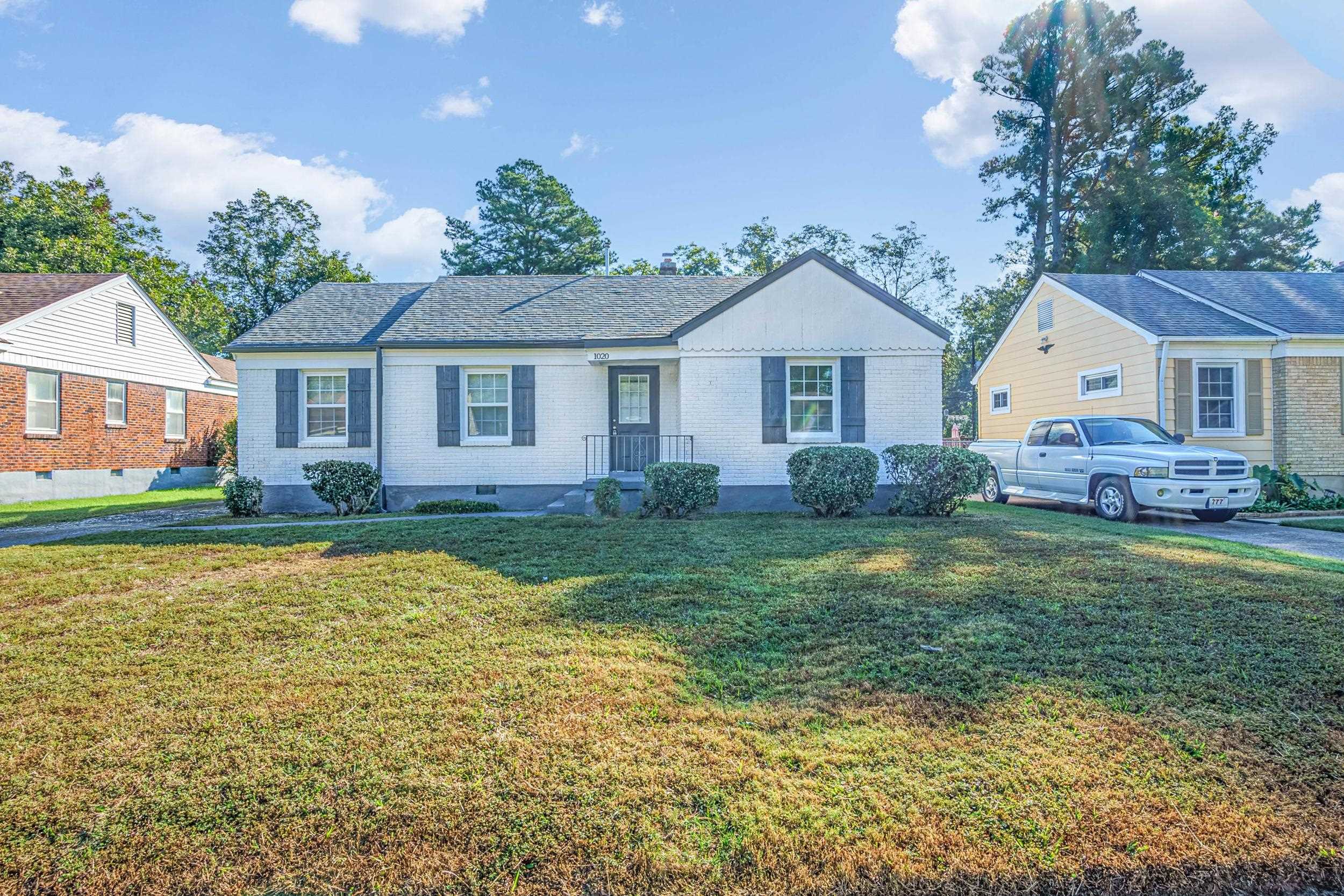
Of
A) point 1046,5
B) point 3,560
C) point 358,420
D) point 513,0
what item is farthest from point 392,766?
point 1046,5

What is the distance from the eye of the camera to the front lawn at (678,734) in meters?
2.14

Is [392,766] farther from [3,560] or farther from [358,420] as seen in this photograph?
[358,420]

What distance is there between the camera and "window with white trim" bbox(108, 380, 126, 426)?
53.5ft

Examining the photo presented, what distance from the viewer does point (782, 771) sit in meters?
2.61

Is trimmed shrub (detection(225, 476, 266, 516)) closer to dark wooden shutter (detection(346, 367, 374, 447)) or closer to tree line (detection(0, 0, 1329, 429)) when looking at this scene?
dark wooden shutter (detection(346, 367, 374, 447))

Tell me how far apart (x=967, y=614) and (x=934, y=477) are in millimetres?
5361

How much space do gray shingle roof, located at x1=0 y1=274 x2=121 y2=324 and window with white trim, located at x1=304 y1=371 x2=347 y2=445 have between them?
792cm

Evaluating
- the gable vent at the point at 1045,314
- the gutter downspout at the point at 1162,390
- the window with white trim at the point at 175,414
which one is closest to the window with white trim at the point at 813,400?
the gutter downspout at the point at 1162,390

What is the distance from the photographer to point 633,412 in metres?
12.1

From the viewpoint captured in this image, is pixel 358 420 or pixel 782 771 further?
pixel 358 420

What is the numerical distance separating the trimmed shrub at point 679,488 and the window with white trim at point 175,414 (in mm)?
16614

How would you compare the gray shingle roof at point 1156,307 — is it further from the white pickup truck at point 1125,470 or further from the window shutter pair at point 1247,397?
the white pickup truck at point 1125,470

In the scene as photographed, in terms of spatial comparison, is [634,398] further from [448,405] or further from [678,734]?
[678,734]

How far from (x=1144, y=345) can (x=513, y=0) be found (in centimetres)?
1390
